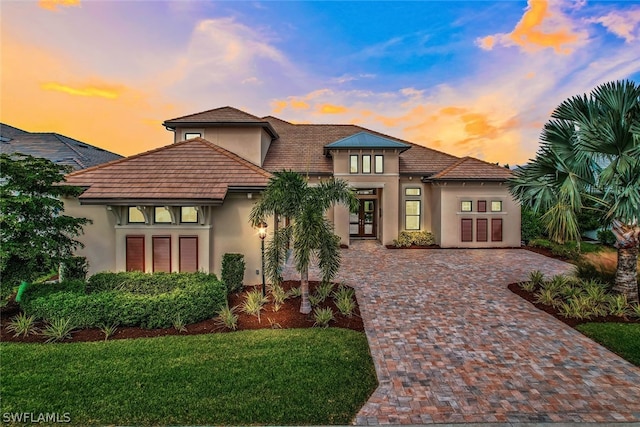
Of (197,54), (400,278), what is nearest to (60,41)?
(197,54)

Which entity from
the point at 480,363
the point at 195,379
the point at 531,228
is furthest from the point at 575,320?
the point at 531,228

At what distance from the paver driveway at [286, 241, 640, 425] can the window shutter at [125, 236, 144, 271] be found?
7205mm

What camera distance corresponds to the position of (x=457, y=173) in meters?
16.3

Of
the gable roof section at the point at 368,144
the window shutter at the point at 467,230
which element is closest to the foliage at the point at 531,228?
the window shutter at the point at 467,230

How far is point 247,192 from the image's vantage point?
29.2 ft

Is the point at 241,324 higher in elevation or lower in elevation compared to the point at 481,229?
lower

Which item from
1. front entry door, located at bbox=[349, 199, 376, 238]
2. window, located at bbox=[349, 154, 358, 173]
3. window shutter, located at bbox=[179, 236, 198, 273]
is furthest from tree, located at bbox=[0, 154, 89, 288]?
front entry door, located at bbox=[349, 199, 376, 238]

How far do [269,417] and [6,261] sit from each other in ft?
25.0

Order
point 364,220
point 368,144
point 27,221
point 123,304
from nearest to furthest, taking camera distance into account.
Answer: point 123,304
point 27,221
point 368,144
point 364,220

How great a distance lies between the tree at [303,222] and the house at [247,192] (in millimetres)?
2204

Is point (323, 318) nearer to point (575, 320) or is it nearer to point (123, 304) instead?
point (123, 304)

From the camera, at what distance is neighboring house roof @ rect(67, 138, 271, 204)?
816 centimetres

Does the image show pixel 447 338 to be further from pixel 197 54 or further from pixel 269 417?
pixel 197 54

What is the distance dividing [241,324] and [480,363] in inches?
199
